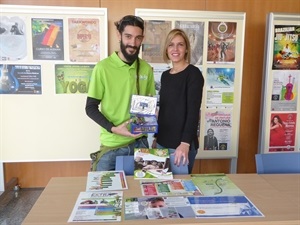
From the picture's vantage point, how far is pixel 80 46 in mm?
2881

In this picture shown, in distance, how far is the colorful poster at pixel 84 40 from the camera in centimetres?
284

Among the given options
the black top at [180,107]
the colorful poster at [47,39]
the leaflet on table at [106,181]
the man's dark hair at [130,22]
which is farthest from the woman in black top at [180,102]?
the colorful poster at [47,39]

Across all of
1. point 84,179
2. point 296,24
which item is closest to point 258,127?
point 296,24

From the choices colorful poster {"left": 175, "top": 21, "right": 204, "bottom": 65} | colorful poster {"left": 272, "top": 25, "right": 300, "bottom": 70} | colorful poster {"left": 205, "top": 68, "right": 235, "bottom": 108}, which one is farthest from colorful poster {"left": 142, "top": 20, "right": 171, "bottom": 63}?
colorful poster {"left": 272, "top": 25, "right": 300, "bottom": 70}

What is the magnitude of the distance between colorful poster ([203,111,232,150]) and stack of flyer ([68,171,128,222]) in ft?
5.43

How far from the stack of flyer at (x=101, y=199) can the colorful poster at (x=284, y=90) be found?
85.0 inches

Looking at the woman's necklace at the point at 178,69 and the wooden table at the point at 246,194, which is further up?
the woman's necklace at the point at 178,69

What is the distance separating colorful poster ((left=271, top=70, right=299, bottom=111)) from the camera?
3113 millimetres

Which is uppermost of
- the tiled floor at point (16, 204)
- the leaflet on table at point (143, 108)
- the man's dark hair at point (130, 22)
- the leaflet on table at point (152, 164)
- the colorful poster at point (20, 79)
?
the man's dark hair at point (130, 22)

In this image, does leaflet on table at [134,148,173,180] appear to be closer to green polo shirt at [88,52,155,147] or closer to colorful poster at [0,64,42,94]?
green polo shirt at [88,52,155,147]

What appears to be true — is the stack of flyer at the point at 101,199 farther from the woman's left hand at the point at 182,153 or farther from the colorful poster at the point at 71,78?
the colorful poster at the point at 71,78

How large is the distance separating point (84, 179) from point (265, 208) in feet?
3.13

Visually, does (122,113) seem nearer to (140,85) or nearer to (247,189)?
(140,85)

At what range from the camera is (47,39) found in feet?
9.29
